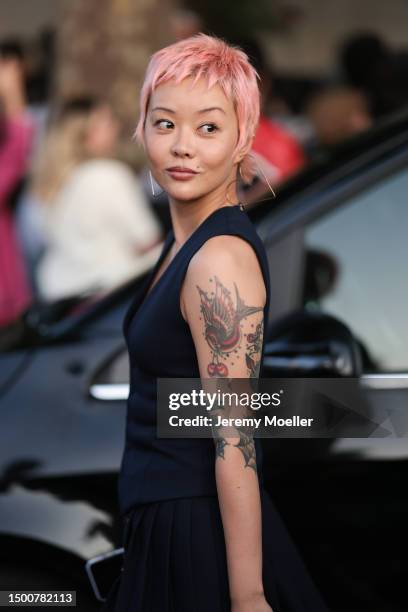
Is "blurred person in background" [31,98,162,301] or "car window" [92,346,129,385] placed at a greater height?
"blurred person in background" [31,98,162,301]

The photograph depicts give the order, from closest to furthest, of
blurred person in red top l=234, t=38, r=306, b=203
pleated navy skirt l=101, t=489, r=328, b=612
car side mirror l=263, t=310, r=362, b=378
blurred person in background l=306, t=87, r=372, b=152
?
pleated navy skirt l=101, t=489, r=328, b=612 → car side mirror l=263, t=310, r=362, b=378 → blurred person in red top l=234, t=38, r=306, b=203 → blurred person in background l=306, t=87, r=372, b=152

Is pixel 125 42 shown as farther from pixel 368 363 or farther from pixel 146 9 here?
pixel 368 363

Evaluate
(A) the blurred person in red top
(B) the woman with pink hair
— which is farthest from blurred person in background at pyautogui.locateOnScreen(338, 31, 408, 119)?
(B) the woman with pink hair

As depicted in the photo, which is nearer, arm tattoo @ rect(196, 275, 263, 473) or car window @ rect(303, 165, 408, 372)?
arm tattoo @ rect(196, 275, 263, 473)

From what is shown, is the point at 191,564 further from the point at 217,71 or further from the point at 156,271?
the point at 217,71

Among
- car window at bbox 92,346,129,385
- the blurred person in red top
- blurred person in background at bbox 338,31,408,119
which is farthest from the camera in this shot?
blurred person in background at bbox 338,31,408,119

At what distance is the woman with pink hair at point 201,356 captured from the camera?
1.78 metres

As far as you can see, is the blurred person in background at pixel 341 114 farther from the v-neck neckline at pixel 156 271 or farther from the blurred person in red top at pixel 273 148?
the v-neck neckline at pixel 156 271

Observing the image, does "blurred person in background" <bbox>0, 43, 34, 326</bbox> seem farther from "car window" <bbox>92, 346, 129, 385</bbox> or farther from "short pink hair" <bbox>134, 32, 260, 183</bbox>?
"short pink hair" <bbox>134, 32, 260, 183</bbox>

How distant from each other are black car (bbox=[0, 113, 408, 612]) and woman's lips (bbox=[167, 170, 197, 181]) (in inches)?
27.3

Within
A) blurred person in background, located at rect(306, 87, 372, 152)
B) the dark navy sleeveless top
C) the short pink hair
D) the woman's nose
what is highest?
blurred person in background, located at rect(306, 87, 372, 152)

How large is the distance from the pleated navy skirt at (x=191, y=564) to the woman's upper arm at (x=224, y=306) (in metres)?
0.27

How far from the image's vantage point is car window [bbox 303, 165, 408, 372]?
2.66 meters

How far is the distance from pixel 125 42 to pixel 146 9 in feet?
0.87
